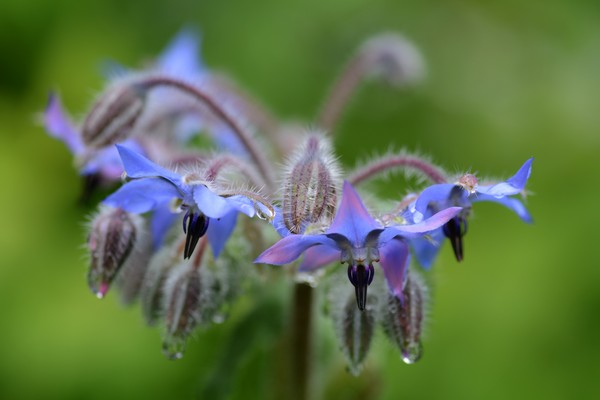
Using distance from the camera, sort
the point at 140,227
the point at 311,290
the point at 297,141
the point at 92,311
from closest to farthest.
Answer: the point at 140,227 < the point at 311,290 < the point at 297,141 < the point at 92,311

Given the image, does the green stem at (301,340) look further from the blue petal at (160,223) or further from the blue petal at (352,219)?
the blue petal at (352,219)

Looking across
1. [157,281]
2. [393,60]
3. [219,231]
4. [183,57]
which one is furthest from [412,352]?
[183,57]

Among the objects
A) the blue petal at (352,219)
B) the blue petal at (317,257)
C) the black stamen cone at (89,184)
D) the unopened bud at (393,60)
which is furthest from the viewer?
the unopened bud at (393,60)

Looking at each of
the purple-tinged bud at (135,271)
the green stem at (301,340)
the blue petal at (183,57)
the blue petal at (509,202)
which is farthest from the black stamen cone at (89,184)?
the blue petal at (509,202)

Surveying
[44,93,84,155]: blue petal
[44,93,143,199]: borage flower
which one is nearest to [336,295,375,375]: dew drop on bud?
[44,93,143,199]: borage flower

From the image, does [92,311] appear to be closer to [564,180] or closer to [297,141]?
[297,141]

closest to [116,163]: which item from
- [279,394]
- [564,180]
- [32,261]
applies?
[279,394]

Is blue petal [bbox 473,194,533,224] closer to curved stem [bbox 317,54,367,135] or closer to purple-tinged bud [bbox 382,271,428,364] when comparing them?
purple-tinged bud [bbox 382,271,428,364]
